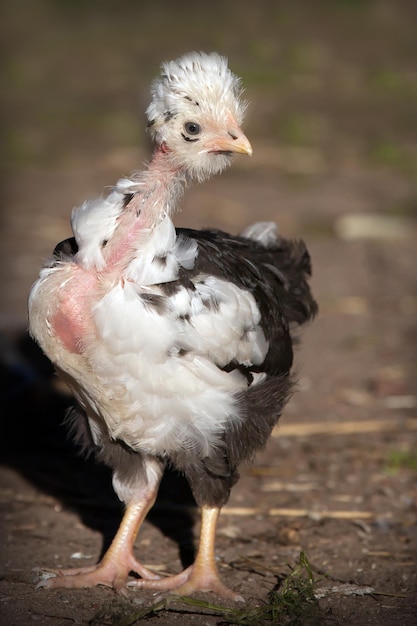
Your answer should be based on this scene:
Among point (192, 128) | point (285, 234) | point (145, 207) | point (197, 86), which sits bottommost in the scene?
point (145, 207)

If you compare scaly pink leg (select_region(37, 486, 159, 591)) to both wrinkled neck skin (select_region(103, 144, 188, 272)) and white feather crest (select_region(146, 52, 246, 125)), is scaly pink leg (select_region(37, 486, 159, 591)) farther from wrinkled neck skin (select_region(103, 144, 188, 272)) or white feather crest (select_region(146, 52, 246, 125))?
white feather crest (select_region(146, 52, 246, 125))

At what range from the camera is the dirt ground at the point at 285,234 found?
402 centimetres

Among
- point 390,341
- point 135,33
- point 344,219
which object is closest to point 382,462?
point 390,341

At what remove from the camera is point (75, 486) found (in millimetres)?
4777

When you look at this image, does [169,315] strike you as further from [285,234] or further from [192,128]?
[285,234]

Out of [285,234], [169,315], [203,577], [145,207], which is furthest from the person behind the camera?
[285,234]

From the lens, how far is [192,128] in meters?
3.38

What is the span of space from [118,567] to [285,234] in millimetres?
4434

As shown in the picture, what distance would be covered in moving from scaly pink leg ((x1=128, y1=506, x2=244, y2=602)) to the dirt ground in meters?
0.07

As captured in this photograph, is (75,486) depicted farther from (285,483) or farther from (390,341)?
(390,341)

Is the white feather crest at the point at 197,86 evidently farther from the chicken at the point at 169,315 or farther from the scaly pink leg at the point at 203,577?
the scaly pink leg at the point at 203,577

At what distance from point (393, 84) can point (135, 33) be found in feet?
14.4

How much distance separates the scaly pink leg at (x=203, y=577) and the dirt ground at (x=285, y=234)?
70 mm

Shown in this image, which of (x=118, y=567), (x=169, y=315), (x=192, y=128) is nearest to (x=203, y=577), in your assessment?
(x=118, y=567)
